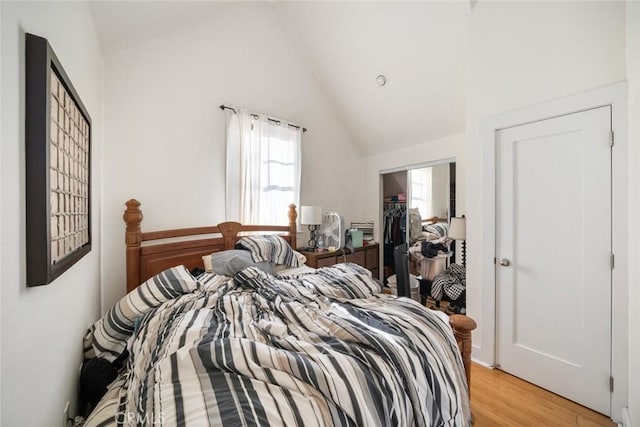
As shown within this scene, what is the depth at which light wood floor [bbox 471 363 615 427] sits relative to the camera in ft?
5.12

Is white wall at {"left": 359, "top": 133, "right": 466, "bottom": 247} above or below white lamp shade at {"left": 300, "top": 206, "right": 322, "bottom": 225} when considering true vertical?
above

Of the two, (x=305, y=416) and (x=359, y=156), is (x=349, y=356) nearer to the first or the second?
(x=305, y=416)

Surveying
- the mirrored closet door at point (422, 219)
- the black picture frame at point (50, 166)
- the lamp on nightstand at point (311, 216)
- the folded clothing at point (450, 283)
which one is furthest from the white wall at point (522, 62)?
the black picture frame at point (50, 166)

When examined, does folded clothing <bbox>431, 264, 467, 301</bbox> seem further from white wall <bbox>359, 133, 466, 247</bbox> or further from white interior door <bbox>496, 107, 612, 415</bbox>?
white wall <bbox>359, 133, 466, 247</bbox>

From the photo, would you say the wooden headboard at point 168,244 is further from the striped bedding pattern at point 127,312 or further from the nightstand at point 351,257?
the nightstand at point 351,257

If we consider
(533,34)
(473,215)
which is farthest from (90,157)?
(533,34)

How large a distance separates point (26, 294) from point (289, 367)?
0.79 meters

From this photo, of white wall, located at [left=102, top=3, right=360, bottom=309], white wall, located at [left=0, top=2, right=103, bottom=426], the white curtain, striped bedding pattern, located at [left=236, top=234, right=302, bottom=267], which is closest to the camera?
Answer: white wall, located at [left=0, top=2, right=103, bottom=426]

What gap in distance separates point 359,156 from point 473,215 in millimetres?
2273

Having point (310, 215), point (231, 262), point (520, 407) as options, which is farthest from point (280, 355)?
point (310, 215)

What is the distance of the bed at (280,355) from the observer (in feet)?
2.41
